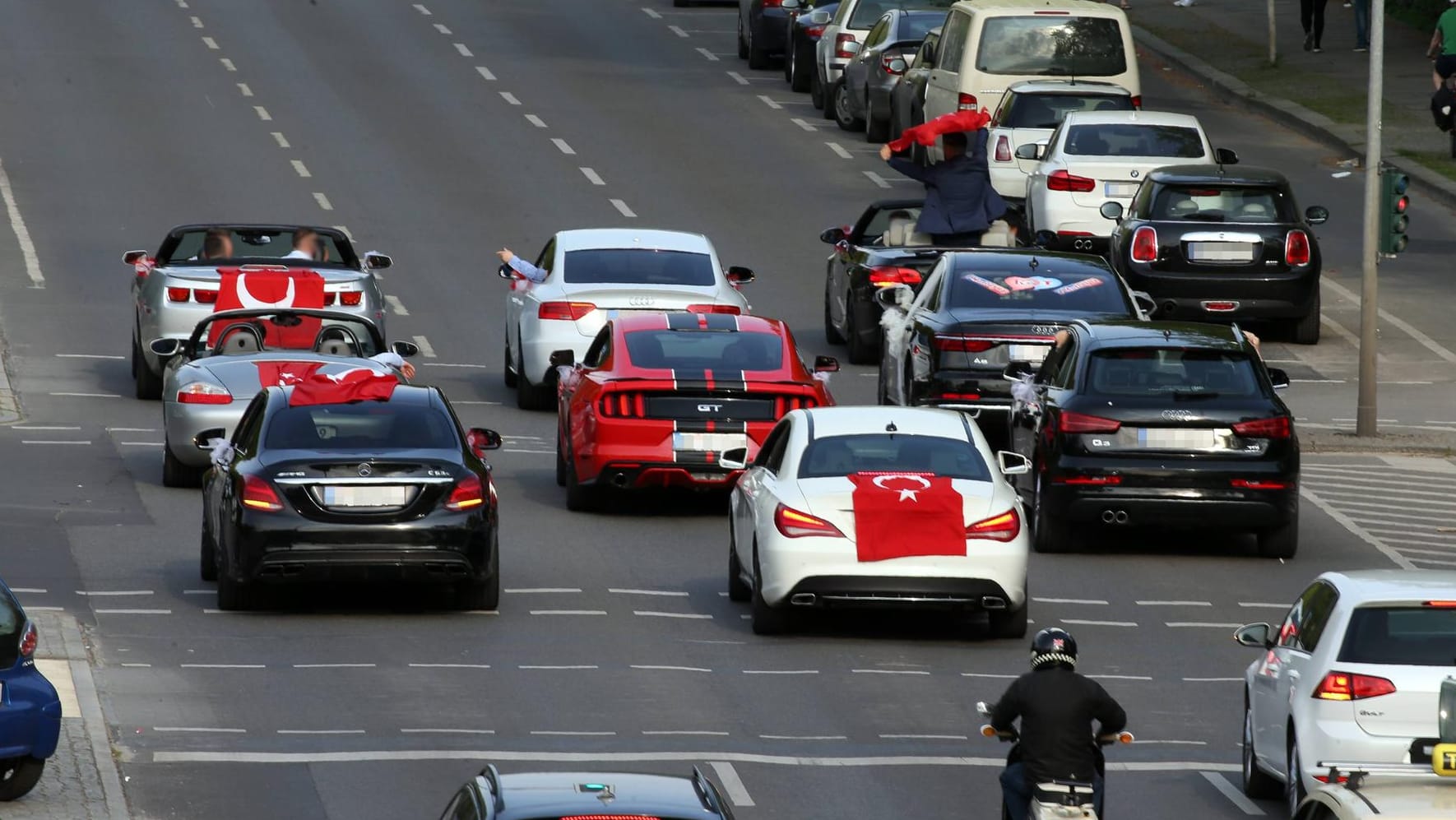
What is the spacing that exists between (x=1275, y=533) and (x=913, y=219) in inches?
372

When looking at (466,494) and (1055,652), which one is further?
(466,494)

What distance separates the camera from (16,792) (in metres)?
13.6

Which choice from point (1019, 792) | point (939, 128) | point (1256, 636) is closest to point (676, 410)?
point (1256, 636)

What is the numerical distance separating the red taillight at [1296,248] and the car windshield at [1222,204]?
27cm

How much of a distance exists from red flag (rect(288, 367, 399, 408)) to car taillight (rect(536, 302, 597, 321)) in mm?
7406

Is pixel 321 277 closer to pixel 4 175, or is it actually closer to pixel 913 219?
pixel 913 219

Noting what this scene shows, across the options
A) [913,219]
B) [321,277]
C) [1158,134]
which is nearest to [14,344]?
[321,277]

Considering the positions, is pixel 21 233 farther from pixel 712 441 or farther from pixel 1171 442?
pixel 1171 442

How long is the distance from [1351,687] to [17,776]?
18.7ft

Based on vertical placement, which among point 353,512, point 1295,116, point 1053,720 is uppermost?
point 1053,720

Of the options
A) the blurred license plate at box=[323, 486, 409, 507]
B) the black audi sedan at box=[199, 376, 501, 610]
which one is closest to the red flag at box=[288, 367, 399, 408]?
the black audi sedan at box=[199, 376, 501, 610]

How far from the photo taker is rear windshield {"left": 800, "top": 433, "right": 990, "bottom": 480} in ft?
60.7

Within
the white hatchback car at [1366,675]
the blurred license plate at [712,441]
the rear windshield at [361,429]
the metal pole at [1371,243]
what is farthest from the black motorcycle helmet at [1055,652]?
the metal pole at [1371,243]

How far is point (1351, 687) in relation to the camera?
1288 centimetres
